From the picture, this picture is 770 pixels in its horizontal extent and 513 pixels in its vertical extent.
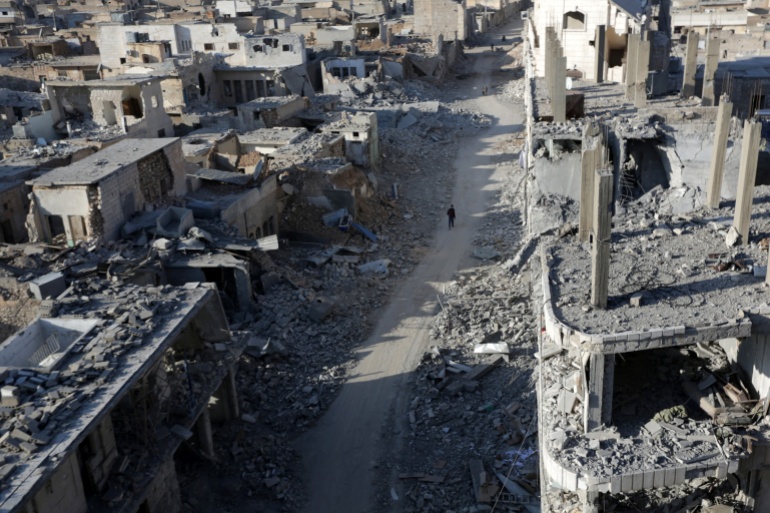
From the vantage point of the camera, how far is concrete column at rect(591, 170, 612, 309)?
1068 centimetres

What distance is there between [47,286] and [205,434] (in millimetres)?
6292

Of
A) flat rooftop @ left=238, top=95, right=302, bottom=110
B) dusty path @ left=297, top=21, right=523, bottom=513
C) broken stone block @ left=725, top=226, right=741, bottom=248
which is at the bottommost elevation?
dusty path @ left=297, top=21, right=523, bottom=513

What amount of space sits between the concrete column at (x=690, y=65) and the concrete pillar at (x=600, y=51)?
380cm

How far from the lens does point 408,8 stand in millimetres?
78625

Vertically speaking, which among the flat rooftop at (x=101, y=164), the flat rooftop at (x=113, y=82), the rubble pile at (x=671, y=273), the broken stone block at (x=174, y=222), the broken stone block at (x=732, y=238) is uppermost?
the flat rooftop at (x=113, y=82)

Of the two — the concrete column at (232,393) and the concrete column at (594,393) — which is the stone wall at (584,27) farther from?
the concrete column at (594,393)

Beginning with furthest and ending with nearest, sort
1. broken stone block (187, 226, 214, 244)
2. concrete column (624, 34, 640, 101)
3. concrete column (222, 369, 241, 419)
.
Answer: concrete column (624, 34, 640, 101) < broken stone block (187, 226, 214, 244) < concrete column (222, 369, 241, 419)

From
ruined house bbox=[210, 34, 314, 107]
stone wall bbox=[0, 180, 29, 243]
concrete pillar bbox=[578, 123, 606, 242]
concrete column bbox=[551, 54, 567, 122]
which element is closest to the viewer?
concrete pillar bbox=[578, 123, 606, 242]

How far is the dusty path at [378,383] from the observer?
1576 centimetres

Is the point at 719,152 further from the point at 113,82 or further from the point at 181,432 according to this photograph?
the point at 113,82

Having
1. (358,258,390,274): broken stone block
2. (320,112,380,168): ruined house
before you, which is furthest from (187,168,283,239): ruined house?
(320,112,380,168): ruined house

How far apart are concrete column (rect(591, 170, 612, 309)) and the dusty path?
23.0 ft

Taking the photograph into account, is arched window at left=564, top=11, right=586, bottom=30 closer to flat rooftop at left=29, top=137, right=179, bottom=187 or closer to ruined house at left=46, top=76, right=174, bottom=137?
flat rooftop at left=29, top=137, right=179, bottom=187

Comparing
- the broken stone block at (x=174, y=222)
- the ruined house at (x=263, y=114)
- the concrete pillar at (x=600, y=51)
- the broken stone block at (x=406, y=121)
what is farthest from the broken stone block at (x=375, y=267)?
the broken stone block at (x=406, y=121)
